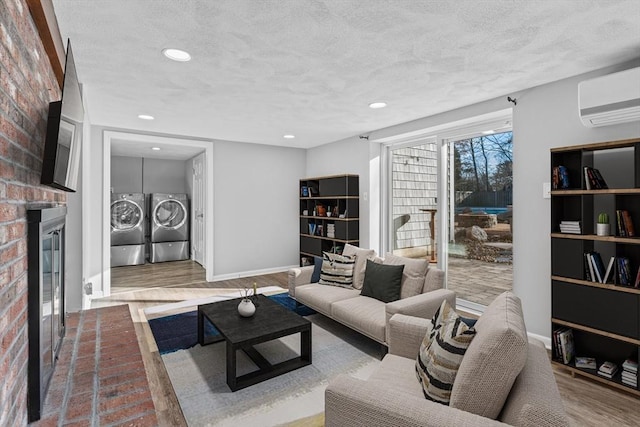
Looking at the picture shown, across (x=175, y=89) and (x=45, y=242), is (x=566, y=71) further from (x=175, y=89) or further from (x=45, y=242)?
(x=45, y=242)

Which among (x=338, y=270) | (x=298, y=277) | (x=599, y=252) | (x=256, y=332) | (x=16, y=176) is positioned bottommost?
(x=256, y=332)

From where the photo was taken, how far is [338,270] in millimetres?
3752

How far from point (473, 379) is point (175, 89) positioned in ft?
10.6

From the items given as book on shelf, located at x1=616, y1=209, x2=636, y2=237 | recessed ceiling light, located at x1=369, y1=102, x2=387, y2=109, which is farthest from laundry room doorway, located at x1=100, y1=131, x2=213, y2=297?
book on shelf, located at x1=616, y1=209, x2=636, y2=237

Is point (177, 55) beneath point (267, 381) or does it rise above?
above

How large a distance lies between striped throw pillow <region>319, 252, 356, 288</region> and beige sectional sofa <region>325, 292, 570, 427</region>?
2.28 metres

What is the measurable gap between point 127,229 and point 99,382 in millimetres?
5703

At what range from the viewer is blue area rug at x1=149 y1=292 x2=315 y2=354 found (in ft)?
9.96

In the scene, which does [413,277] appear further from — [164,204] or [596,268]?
[164,204]

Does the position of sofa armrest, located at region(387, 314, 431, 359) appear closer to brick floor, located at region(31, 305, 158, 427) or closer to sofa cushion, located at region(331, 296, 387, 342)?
sofa cushion, located at region(331, 296, 387, 342)

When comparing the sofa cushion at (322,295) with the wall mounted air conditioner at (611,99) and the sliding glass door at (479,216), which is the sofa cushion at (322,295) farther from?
the wall mounted air conditioner at (611,99)

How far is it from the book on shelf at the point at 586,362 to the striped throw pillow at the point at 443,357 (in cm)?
168

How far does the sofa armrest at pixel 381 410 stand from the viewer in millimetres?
1169

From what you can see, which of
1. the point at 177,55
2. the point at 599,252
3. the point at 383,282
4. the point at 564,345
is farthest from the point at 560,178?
the point at 177,55
